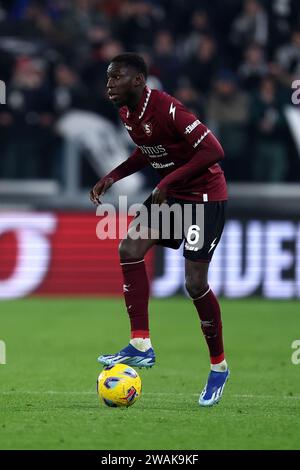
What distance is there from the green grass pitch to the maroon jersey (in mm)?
1536

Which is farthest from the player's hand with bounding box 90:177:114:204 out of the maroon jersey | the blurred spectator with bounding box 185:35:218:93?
the blurred spectator with bounding box 185:35:218:93

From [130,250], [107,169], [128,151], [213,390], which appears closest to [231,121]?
[128,151]

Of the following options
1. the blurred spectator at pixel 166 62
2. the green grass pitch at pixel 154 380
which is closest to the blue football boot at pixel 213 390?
the green grass pitch at pixel 154 380

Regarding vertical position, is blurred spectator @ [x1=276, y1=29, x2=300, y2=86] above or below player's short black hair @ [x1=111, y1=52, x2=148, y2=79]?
above

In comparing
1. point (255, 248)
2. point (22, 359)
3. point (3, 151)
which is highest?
point (3, 151)

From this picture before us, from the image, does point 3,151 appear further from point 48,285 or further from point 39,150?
point 48,285

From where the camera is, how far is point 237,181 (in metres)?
16.0

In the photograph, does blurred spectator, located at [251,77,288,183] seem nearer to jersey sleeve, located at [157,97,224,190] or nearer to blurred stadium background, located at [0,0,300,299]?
blurred stadium background, located at [0,0,300,299]

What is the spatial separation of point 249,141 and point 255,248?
152 centimetres

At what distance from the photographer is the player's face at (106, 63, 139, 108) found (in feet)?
25.6

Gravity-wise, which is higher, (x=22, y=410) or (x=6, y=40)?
(x=6, y=40)
